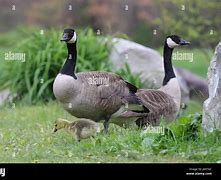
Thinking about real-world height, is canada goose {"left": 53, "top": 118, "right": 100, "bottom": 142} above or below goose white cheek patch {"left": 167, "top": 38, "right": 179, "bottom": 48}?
below

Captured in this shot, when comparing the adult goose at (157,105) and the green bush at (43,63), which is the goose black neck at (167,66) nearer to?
the adult goose at (157,105)

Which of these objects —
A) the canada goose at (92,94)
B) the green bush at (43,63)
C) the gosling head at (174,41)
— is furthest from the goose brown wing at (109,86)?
the green bush at (43,63)

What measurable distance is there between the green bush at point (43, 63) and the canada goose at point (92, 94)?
131 inches

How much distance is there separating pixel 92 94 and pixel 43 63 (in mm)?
4007

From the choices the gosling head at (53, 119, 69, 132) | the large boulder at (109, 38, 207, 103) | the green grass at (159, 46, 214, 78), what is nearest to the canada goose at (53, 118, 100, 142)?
the gosling head at (53, 119, 69, 132)

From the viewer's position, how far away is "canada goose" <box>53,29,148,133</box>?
763 centimetres

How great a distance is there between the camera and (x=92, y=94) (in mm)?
7672

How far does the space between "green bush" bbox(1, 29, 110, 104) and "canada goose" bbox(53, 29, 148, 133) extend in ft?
10.9

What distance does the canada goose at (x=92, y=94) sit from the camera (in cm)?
763

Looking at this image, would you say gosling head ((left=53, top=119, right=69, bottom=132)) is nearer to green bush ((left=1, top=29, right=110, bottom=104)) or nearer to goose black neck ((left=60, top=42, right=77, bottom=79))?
goose black neck ((left=60, top=42, right=77, bottom=79))

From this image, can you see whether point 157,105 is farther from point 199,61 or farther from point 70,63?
point 199,61

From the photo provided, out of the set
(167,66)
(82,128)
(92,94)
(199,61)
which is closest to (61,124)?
(82,128)

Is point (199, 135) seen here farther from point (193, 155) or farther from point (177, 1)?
point (177, 1)

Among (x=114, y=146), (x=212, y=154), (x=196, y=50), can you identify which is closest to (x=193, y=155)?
(x=212, y=154)
